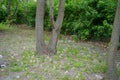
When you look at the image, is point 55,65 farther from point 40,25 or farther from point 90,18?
point 90,18

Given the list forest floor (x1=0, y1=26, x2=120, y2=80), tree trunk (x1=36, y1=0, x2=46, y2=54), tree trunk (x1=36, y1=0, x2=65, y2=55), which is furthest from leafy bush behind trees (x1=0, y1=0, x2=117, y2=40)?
tree trunk (x1=36, y1=0, x2=46, y2=54)

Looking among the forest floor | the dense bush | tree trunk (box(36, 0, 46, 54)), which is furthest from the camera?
the dense bush

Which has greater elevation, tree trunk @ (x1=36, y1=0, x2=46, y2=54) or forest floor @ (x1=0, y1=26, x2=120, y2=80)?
tree trunk @ (x1=36, y1=0, x2=46, y2=54)

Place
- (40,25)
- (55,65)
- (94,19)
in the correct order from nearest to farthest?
1. (55,65)
2. (40,25)
3. (94,19)

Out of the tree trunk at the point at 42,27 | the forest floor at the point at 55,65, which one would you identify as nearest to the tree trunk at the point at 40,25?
the tree trunk at the point at 42,27

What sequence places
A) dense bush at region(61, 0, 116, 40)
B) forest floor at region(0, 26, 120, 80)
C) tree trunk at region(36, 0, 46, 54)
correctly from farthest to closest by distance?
dense bush at region(61, 0, 116, 40)
tree trunk at region(36, 0, 46, 54)
forest floor at region(0, 26, 120, 80)

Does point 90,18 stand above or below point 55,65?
above

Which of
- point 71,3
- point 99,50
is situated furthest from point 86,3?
point 99,50

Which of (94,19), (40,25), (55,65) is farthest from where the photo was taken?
(94,19)

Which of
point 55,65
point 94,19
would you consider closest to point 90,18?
point 94,19

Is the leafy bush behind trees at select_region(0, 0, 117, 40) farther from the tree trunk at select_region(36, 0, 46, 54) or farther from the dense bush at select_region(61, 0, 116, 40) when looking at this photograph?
the tree trunk at select_region(36, 0, 46, 54)

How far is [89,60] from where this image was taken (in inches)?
262

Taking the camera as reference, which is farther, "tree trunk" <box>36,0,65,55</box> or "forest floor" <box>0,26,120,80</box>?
"tree trunk" <box>36,0,65,55</box>

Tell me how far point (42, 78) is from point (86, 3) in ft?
18.1
